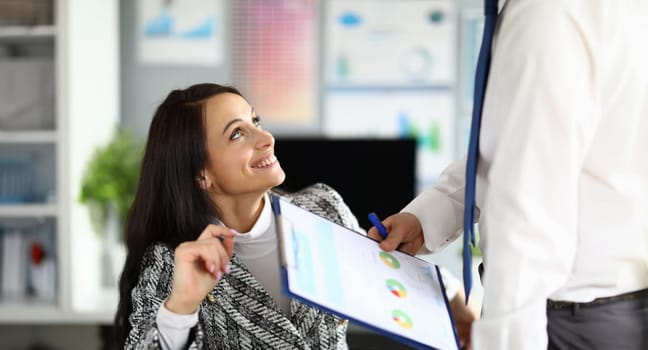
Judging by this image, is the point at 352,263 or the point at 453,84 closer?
the point at 352,263

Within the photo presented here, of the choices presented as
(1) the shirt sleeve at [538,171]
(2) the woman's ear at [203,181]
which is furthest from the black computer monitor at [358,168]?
(1) the shirt sleeve at [538,171]

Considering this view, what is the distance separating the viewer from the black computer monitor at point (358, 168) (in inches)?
133

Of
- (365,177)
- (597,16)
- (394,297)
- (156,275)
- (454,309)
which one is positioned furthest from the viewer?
(365,177)

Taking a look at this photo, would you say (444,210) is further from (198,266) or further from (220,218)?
(220,218)

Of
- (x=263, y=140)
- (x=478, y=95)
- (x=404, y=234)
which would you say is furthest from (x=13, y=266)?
(x=478, y=95)

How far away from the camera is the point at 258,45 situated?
356cm

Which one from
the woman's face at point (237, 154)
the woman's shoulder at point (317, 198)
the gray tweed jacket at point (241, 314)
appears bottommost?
the gray tweed jacket at point (241, 314)

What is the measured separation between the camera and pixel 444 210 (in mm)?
1363

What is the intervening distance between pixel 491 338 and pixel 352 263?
1.13 ft

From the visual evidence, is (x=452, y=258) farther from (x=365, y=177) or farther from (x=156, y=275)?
(x=156, y=275)

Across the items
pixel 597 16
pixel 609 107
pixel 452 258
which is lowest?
pixel 452 258

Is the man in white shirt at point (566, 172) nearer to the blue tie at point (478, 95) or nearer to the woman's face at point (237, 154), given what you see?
the blue tie at point (478, 95)

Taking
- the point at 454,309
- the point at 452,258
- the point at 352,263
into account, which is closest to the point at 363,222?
the point at 452,258

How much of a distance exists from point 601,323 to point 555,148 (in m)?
0.27
